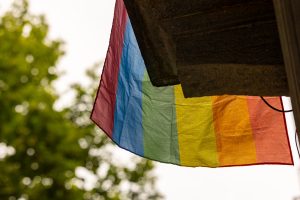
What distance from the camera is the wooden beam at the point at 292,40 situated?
1696 millimetres

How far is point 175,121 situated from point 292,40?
7.92 feet

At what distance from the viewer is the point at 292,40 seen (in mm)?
1714

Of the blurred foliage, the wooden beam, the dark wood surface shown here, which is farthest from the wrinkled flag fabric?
the blurred foliage

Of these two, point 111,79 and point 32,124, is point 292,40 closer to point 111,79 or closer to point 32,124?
point 111,79

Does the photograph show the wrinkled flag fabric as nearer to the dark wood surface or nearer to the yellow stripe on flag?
the yellow stripe on flag

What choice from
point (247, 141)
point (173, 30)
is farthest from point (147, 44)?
point (247, 141)

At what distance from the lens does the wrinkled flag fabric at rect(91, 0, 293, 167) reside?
372cm

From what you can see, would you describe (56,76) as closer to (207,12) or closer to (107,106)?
(107,106)

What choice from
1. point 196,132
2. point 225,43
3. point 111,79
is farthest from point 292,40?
point 111,79

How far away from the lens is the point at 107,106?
3.82m

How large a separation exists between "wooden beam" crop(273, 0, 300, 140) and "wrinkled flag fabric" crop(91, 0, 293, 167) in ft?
6.32

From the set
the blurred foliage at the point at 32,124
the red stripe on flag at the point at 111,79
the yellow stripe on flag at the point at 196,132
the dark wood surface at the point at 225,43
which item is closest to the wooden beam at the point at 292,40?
the dark wood surface at the point at 225,43

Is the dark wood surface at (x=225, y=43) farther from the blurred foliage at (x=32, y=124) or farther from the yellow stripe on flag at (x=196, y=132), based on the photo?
the blurred foliage at (x=32, y=124)

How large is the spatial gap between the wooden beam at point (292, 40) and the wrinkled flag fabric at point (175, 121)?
1.93 m
